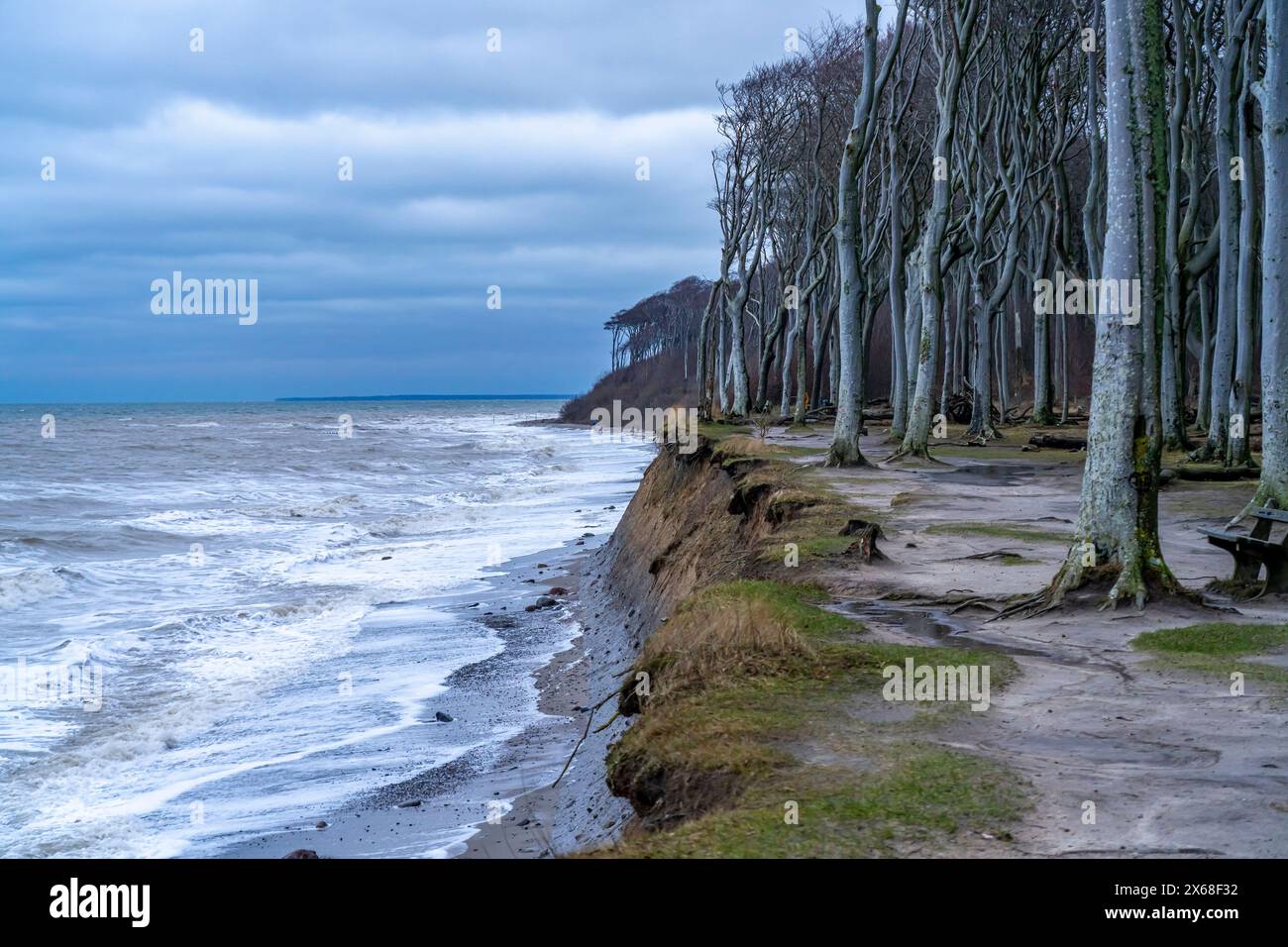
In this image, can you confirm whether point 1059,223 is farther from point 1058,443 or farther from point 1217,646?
point 1217,646

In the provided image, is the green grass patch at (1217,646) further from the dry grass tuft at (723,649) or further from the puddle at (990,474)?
the puddle at (990,474)

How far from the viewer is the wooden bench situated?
971 centimetres

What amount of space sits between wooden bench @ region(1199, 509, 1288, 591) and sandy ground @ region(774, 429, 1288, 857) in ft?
0.77

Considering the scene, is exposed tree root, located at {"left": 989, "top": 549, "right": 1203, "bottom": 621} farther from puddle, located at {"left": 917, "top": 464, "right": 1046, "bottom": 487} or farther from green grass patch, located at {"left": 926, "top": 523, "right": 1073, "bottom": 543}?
puddle, located at {"left": 917, "top": 464, "right": 1046, "bottom": 487}

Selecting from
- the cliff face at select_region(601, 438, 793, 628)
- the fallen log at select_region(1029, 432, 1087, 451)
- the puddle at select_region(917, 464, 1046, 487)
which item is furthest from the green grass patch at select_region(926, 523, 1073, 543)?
the fallen log at select_region(1029, 432, 1087, 451)

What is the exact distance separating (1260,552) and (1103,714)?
3776 millimetres

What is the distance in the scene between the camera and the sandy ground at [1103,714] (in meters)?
5.10

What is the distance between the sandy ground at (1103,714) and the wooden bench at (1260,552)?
23 cm

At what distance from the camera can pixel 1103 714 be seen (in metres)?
6.95

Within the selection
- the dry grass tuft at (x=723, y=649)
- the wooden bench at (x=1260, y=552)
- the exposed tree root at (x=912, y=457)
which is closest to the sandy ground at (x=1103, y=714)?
the wooden bench at (x=1260, y=552)

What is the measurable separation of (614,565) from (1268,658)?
543 inches

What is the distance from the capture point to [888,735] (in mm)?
6598
